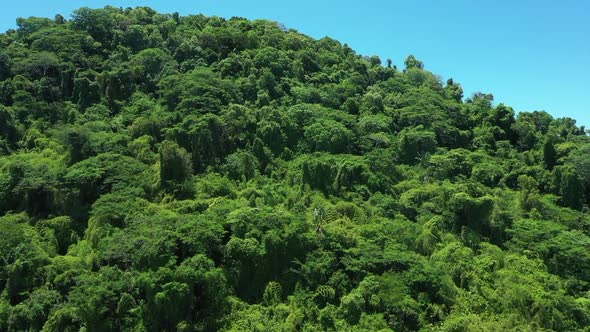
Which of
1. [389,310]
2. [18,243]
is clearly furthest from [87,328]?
[389,310]

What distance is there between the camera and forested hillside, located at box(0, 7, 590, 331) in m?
27.8

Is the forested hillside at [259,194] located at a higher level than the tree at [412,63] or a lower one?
lower

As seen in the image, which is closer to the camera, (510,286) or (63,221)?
(510,286)

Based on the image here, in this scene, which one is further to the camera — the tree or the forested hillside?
the tree

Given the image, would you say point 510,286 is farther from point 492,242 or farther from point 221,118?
point 221,118

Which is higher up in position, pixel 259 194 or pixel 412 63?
pixel 412 63

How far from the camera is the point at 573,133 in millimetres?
60469

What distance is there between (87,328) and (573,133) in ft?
181

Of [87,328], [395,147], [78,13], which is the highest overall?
[78,13]

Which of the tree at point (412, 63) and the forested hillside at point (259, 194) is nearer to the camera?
the forested hillside at point (259, 194)

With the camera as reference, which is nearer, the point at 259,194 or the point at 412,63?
the point at 259,194

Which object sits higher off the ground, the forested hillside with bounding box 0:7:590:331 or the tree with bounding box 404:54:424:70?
the tree with bounding box 404:54:424:70

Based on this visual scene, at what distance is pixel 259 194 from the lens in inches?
1439

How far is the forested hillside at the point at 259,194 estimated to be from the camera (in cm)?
2775
